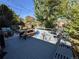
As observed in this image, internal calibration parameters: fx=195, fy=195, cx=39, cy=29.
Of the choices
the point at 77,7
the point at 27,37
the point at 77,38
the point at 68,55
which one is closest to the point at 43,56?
the point at 68,55

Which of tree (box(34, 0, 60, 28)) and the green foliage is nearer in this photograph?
the green foliage

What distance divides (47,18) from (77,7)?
21485 millimetres

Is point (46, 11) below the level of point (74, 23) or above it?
above

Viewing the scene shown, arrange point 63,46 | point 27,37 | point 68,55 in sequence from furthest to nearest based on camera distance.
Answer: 1. point 27,37
2. point 63,46
3. point 68,55

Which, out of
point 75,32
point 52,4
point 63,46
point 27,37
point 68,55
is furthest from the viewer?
point 52,4

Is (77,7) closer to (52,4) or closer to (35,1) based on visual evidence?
(52,4)

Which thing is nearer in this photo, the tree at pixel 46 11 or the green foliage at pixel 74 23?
the green foliage at pixel 74 23

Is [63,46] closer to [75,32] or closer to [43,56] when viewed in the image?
[43,56]

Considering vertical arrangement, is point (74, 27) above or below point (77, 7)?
below

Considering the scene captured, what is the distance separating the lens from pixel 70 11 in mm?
8734

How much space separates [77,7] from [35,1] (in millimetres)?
24817

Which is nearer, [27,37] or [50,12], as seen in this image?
[27,37]

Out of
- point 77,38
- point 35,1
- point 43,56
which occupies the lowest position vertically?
point 43,56

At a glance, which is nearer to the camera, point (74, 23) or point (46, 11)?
point (74, 23)
